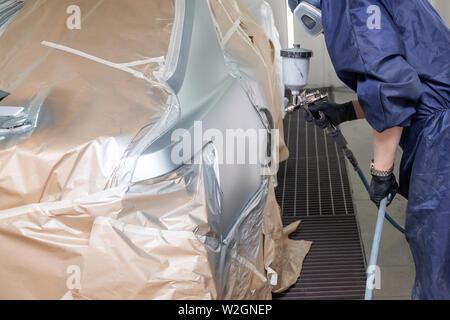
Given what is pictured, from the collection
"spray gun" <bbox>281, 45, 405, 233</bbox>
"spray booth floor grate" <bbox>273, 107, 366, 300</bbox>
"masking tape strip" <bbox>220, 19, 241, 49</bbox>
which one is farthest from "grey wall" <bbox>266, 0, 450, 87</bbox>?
"spray gun" <bbox>281, 45, 405, 233</bbox>

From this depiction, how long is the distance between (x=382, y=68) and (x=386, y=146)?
33 cm

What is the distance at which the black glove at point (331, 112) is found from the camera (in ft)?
7.87

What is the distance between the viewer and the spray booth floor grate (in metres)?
2.67

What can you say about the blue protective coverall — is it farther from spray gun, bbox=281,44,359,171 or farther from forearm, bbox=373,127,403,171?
spray gun, bbox=281,44,359,171

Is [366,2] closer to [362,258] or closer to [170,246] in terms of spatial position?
[170,246]

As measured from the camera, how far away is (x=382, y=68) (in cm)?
175

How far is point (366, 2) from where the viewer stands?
176cm

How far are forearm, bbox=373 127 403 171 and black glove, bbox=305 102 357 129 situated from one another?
0.43 metres

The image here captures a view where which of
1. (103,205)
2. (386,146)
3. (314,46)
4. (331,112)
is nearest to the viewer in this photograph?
(103,205)

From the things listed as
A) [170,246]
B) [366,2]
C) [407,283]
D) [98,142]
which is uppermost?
[366,2]

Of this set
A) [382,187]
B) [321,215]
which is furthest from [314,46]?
[382,187]

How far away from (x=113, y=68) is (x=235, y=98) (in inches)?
19.3

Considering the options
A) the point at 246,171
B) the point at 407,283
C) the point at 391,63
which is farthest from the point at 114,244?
the point at 407,283

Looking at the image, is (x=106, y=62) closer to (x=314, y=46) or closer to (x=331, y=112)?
(x=331, y=112)
